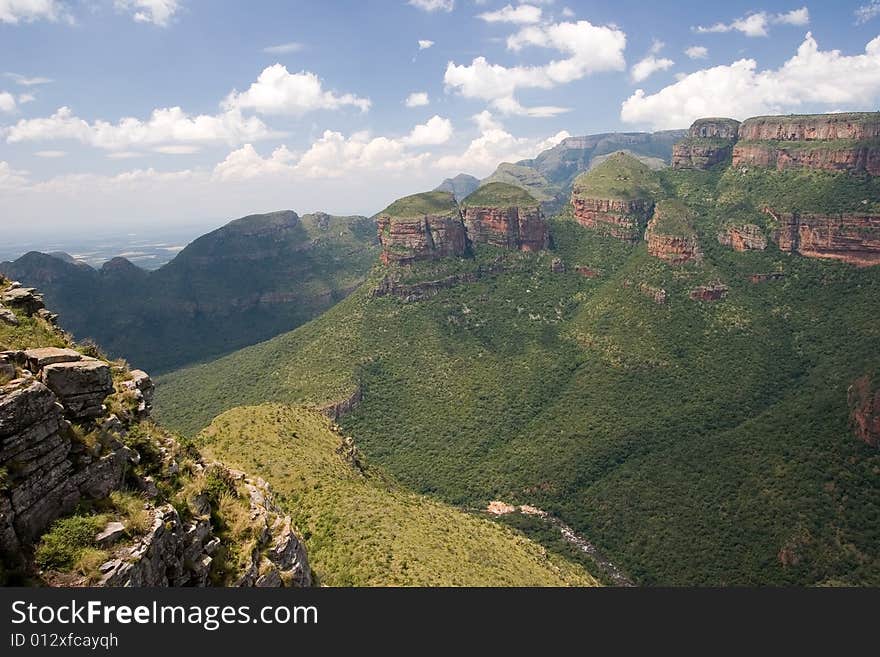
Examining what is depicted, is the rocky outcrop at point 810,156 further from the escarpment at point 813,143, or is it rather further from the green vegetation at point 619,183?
the green vegetation at point 619,183

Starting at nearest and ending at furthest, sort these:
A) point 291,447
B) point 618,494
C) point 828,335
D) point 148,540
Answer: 1. point 148,540
2. point 291,447
3. point 618,494
4. point 828,335

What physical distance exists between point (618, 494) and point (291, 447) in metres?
62.7

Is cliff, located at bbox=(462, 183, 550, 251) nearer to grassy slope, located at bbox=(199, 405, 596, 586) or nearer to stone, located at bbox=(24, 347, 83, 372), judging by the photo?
grassy slope, located at bbox=(199, 405, 596, 586)

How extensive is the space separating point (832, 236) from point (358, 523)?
147517 mm

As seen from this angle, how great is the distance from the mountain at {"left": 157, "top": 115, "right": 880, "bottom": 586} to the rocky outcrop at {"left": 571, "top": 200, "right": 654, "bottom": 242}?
2.15 ft

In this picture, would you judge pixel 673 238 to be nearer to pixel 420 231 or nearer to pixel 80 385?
pixel 420 231

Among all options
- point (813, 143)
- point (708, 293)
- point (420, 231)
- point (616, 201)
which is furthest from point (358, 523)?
point (813, 143)

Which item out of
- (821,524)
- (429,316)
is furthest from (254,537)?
(429,316)

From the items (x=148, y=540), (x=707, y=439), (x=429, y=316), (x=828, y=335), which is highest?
(x=148, y=540)

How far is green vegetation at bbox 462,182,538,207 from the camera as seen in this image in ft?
547

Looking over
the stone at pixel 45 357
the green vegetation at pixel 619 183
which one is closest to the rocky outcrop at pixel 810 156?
the green vegetation at pixel 619 183

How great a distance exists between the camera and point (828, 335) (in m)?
122

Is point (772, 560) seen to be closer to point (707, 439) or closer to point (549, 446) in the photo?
point (707, 439)

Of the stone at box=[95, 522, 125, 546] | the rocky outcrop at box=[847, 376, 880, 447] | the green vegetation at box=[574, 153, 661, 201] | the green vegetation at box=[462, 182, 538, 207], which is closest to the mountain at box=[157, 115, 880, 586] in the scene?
the rocky outcrop at box=[847, 376, 880, 447]
